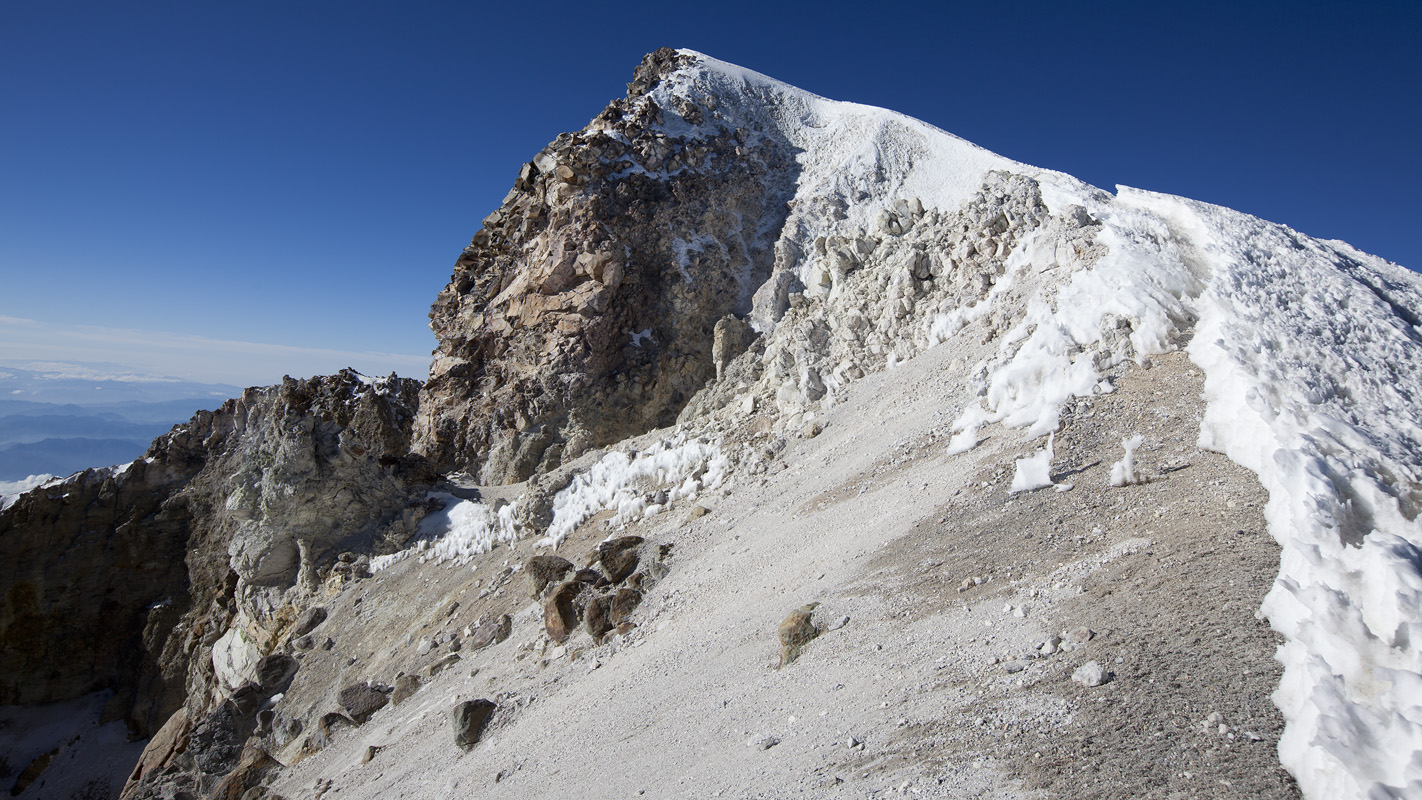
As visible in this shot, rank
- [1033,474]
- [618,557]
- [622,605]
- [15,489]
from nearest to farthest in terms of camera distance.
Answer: [1033,474] < [622,605] < [618,557] < [15,489]

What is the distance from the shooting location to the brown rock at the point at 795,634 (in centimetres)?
867

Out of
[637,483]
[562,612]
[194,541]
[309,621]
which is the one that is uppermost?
[637,483]

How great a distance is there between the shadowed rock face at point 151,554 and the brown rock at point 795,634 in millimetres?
16702

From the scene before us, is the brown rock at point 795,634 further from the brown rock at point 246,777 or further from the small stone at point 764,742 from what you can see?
the brown rock at point 246,777

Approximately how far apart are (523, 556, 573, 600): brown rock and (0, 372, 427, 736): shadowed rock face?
28.4ft

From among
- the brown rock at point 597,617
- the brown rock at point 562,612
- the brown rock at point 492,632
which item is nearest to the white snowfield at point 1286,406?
the brown rock at point 492,632

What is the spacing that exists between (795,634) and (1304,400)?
7006 millimetres

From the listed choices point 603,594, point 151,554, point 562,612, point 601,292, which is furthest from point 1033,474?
point 151,554

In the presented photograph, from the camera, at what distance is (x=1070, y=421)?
417 inches

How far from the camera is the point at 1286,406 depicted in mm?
8234

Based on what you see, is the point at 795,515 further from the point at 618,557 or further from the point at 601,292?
the point at 601,292

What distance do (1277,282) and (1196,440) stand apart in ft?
16.6

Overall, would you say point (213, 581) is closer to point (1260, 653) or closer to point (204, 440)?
point (204, 440)

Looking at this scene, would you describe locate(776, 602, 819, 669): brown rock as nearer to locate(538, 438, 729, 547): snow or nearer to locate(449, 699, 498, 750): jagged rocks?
locate(449, 699, 498, 750): jagged rocks
